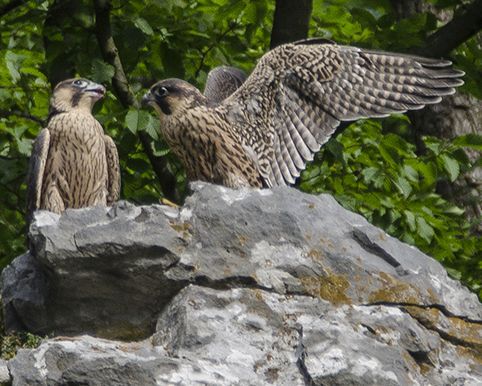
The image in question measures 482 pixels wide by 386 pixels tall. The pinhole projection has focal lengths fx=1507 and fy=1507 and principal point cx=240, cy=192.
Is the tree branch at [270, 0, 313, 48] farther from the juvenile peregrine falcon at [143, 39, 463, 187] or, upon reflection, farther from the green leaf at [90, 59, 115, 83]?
the juvenile peregrine falcon at [143, 39, 463, 187]

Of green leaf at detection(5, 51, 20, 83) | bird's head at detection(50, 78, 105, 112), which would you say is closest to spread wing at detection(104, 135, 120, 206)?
bird's head at detection(50, 78, 105, 112)

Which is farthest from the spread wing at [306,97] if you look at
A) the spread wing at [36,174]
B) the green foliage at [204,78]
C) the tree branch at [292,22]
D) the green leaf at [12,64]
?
the green leaf at [12,64]

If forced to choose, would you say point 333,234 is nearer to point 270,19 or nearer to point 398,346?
point 398,346

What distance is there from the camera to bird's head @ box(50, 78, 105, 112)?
26.7 feet

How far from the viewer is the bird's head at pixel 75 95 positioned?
815 centimetres

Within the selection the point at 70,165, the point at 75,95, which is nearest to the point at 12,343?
the point at 70,165

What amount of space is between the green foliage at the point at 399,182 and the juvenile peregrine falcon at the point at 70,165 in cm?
185

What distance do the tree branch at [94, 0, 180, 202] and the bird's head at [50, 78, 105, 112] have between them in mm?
1292

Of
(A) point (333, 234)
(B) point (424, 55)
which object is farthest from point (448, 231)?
(A) point (333, 234)

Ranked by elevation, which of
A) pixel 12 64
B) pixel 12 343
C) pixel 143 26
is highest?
pixel 143 26

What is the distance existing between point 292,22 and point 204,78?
71 centimetres

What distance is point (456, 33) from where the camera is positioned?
9.25 m

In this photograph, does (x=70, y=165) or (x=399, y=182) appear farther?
(x=399, y=182)

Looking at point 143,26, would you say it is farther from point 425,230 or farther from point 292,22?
point 425,230
